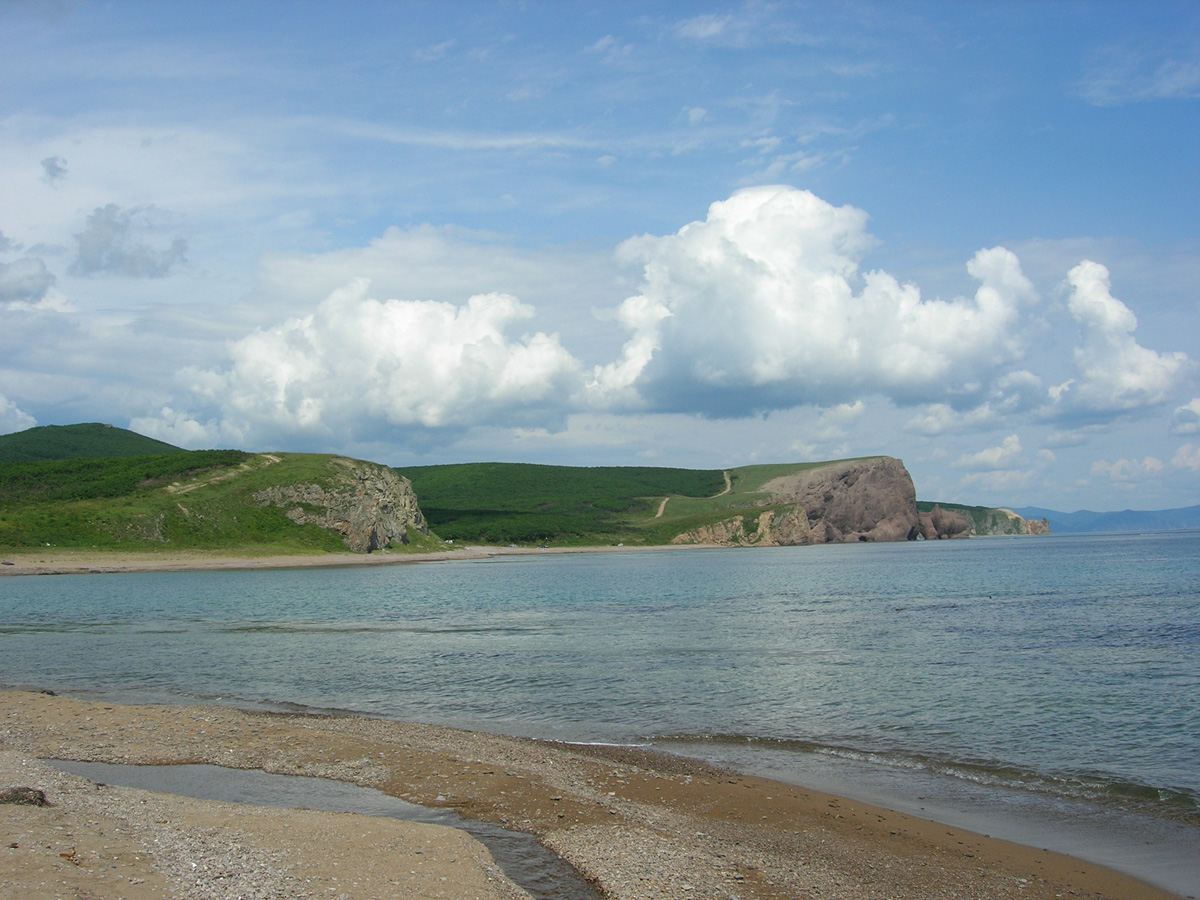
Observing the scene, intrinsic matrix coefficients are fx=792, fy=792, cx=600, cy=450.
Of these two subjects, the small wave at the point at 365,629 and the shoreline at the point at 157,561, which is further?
the shoreline at the point at 157,561

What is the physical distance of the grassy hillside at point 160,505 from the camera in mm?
117062

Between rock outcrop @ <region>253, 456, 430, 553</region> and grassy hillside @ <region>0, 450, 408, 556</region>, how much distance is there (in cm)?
193

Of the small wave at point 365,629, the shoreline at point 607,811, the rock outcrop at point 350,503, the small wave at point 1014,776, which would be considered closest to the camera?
the shoreline at point 607,811

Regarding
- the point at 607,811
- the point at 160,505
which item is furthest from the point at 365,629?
the point at 160,505

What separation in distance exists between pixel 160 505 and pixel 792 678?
412 ft

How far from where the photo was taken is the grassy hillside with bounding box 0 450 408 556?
384ft

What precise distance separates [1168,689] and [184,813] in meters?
29.4

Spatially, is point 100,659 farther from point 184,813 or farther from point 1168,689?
point 1168,689

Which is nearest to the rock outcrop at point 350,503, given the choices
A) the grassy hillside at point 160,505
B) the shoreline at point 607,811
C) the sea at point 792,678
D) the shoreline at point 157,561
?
the grassy hillside at point 160,505

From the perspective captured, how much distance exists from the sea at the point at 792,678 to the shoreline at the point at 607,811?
1.46 meters

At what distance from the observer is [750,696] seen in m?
26.8

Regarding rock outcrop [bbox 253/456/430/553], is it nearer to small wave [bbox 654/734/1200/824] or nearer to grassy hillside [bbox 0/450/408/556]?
grassy hillside [bbox 0/450/408/556]

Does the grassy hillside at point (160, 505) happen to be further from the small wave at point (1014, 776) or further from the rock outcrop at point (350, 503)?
the small wave at point (1014, 776)

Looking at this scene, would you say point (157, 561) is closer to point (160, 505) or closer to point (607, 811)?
point (160, 505)
